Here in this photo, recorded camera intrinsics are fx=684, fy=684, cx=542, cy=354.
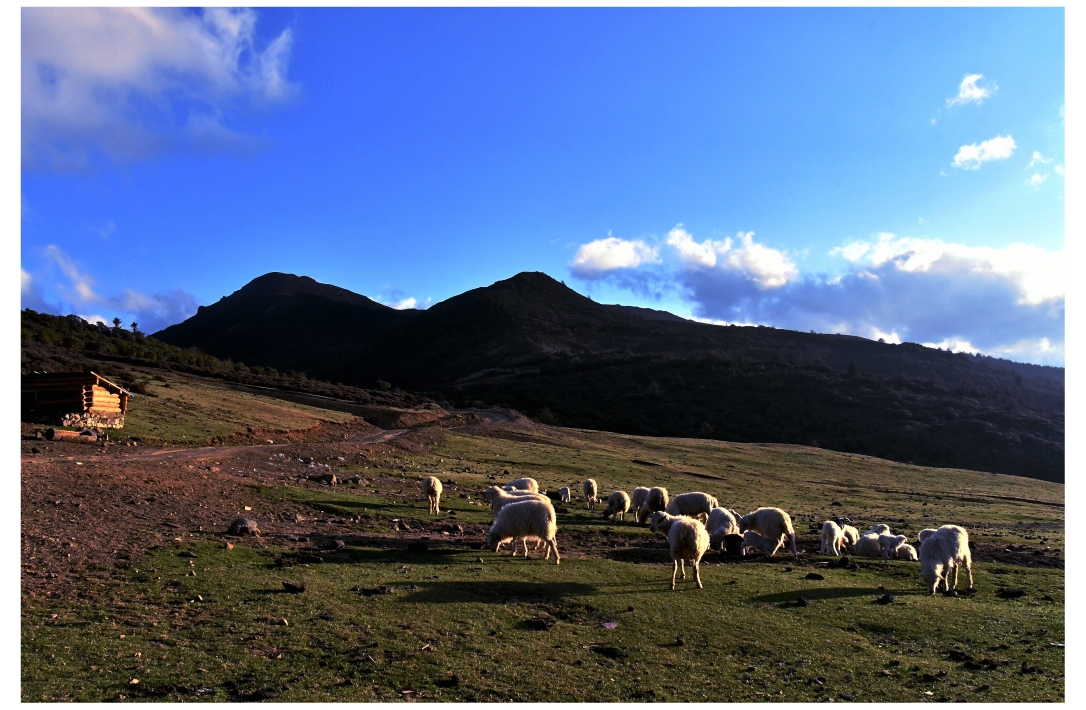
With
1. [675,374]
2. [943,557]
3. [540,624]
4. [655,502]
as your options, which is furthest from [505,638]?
[675,374]

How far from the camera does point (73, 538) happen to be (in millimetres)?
13602

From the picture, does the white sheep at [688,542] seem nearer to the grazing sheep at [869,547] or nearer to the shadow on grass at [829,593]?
the shadow on grass at [829,593]

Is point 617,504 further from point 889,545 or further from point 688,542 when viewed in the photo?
point 688,542

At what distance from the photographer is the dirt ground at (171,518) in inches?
508

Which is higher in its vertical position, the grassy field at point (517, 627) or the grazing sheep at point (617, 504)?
the grassy field at point (517, 627)

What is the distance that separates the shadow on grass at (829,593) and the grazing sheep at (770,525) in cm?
408

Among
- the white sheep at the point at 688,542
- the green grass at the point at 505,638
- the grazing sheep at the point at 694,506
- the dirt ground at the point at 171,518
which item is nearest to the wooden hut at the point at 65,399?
the dirt ground at the point at 171,518

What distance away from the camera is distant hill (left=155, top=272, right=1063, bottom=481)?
89250 millimetres

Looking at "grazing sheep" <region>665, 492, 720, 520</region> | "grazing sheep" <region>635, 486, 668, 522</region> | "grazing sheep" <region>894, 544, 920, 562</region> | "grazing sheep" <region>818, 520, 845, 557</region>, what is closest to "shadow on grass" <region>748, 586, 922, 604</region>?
"grazing sheep" <region>894, 544, 920, 562</region>

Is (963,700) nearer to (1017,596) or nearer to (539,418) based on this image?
(1017,596)

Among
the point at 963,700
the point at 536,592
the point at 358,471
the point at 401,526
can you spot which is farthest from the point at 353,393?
the point at 963,700

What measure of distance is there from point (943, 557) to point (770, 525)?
15.3 feet

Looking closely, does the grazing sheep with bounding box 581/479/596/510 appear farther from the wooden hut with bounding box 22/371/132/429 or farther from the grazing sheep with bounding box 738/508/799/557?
the wooden hut with bounding box 22/371/132/429

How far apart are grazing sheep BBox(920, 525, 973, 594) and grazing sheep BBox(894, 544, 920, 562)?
327 cm
